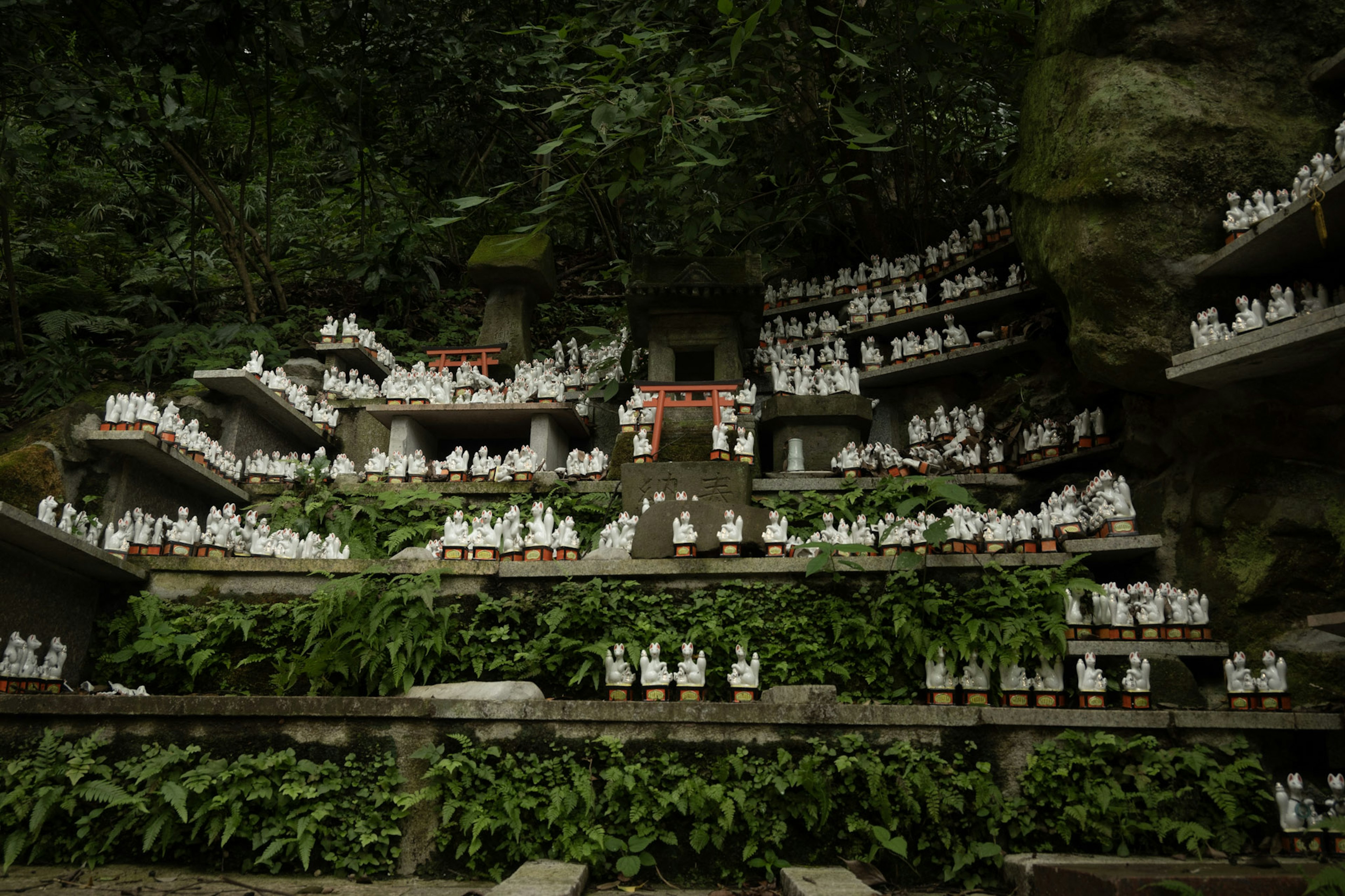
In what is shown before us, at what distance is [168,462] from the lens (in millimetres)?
10461

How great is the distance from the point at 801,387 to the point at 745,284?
5.54ft

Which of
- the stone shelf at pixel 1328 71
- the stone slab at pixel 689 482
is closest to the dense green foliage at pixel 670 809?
the stone slab at pixel 689 482

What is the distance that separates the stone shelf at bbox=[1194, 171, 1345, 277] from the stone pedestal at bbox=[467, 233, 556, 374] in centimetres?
1061

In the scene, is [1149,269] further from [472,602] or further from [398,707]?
[398,707]

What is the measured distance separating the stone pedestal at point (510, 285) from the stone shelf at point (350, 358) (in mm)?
1831

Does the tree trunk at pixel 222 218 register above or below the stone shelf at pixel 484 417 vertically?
above

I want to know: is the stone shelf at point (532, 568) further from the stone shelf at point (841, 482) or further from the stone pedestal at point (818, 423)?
the stone pedestal at point (818, 423)

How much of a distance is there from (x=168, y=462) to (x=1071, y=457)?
35.2ft

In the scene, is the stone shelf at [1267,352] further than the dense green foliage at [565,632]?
No

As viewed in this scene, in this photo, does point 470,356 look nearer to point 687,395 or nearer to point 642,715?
point 687,395

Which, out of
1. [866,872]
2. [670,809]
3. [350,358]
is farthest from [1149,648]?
[350,358]

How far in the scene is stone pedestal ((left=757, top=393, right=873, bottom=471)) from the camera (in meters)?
12.6

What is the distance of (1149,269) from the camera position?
9.22 m

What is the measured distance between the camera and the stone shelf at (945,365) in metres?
Answer: 12.8
